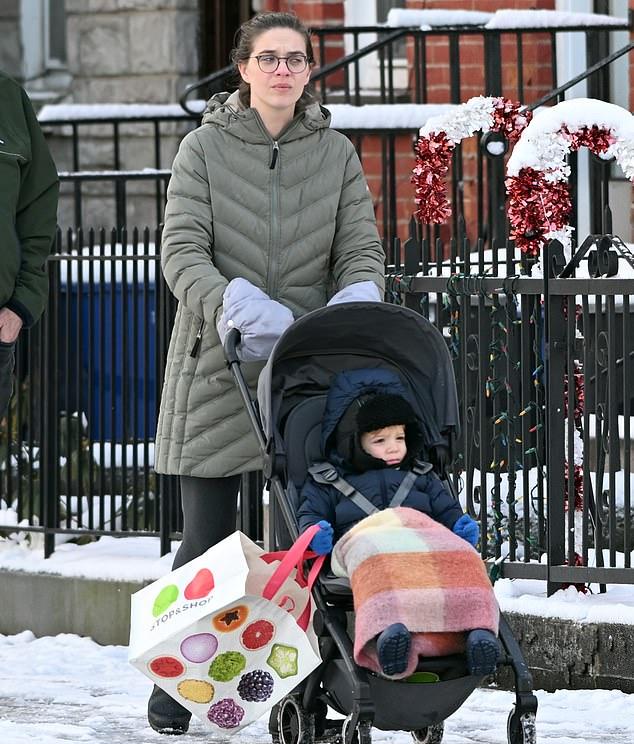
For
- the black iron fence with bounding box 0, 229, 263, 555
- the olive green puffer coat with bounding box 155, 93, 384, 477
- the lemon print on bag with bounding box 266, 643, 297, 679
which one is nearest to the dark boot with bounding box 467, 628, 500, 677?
the lemon print on bag with bounding box 266, 643, 297, 679

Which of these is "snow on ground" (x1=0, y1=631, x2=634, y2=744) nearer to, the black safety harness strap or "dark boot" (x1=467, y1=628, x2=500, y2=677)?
the black safety harness strap

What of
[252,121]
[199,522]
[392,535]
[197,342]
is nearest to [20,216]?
[197,342]

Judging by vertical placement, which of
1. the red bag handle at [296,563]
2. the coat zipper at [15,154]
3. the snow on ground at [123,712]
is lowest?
the snow on ground at [123,712]

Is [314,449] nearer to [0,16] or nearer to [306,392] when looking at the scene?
[306,392]

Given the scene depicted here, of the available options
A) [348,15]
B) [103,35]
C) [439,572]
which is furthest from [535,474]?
[103,35]

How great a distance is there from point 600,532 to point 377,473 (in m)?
1.57

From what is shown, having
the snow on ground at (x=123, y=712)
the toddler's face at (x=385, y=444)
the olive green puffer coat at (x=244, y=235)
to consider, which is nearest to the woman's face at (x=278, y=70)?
the olive green puffer coat at (x=244, y=235)

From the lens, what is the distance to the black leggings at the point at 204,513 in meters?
5.53

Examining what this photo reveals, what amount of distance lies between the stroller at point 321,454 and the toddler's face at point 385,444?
20cm

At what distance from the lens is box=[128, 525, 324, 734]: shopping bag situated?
4.86 meters

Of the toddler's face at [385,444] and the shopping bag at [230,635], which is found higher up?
the toddler's face at [385,444]

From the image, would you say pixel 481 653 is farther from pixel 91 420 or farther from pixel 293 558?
pixel 91 420

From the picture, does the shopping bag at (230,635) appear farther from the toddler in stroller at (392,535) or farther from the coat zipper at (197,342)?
the coat zipper at (197,342)

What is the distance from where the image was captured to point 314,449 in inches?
201
